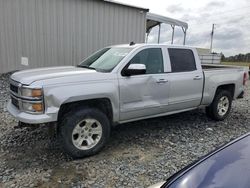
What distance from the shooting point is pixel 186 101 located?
5391 millimetres

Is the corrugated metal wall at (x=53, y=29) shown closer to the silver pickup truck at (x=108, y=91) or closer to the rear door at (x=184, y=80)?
the silver pickup truck at (x=108, y=91)

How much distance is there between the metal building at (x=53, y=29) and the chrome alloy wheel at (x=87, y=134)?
6783 millimetres

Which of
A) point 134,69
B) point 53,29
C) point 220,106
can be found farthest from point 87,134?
point 53,29

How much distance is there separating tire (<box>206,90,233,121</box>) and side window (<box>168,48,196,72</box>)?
1.12m

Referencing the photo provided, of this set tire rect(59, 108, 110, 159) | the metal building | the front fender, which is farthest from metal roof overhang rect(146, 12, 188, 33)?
tire rect(59, 108, 110, 159)

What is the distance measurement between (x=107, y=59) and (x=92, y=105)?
1.07 meters

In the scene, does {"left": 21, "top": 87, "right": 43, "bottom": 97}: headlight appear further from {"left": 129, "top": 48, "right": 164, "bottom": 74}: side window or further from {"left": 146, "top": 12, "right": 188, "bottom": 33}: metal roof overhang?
{"left": 146, "top": 12, "right": 188, "bottom": 33}: metal roof overhang

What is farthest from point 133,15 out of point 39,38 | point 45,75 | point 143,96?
point 45,75

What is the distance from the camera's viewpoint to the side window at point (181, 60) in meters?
5.19

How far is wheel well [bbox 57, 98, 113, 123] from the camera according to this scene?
3878 millimetres

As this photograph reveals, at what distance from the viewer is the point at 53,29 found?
992cm

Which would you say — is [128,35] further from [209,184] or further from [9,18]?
[209,184]

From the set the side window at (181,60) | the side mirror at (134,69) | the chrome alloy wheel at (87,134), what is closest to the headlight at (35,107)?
the chrome alloy wheel at (87,134)

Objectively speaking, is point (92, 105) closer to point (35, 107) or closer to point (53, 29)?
point (35, 107)
